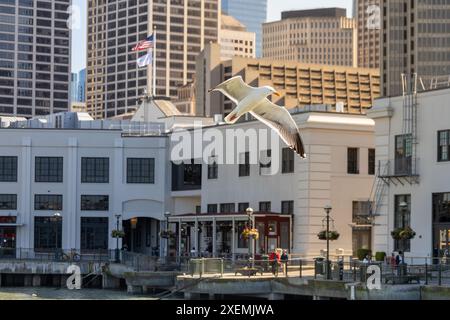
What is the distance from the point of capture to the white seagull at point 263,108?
116 feet

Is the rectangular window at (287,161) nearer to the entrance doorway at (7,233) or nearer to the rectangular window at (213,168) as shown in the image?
the rectangular window at (213,168)

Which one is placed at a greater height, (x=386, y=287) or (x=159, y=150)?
(x=159, y=150)

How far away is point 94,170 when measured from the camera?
9356 centimetres

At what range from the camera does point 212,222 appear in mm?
81312

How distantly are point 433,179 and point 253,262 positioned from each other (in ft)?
34.5

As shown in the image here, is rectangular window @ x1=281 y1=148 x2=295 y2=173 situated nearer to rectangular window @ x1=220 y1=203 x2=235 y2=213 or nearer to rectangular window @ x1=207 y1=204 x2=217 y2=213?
rectangular window @ x1=220 y1=203 x2=235 y2=213

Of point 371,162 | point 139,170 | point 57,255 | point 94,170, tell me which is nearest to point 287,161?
point 371,162

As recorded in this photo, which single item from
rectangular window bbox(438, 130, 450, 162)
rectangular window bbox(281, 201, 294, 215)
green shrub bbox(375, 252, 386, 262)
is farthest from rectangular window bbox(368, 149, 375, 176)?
green shrub bbox(375, 252, 386, 262)

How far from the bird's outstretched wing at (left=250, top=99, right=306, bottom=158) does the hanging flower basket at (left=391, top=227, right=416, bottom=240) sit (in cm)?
2325

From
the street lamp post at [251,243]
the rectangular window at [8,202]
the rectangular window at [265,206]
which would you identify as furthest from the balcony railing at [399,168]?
the rectangular window at [8,202]
